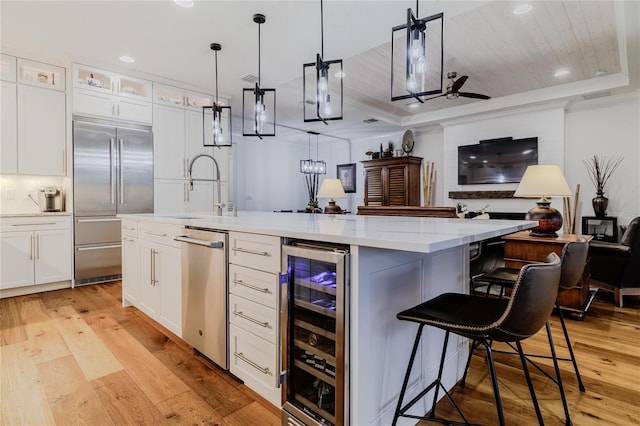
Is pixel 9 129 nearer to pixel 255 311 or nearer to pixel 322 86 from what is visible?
pixel 322 86

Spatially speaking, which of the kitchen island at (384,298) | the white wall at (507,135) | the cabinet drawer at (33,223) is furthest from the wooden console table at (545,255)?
the cabinet drawer at (33,223)

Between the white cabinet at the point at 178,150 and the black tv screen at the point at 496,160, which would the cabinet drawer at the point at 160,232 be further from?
the black tv screen at the point at 496,160

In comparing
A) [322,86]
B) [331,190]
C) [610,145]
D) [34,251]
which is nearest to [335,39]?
[322,86]

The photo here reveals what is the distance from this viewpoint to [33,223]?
151 inches

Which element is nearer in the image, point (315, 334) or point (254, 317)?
point (315, 334)

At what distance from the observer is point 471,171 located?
617 centimetres

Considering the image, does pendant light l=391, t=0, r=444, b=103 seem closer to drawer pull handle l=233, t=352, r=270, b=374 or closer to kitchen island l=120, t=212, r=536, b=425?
kitchen island l=120, t=212, r=536, b=425

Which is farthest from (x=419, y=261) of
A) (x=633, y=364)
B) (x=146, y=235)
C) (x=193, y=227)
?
(x=146, y=235)

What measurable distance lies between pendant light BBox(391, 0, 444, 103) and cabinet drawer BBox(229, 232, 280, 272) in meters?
1.17

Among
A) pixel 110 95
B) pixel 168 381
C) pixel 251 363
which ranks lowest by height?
pixel 168 381

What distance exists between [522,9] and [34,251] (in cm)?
584

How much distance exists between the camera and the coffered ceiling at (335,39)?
9.93 feet

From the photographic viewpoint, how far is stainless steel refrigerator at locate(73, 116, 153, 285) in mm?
4117

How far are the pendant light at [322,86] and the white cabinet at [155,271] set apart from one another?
1.43m
